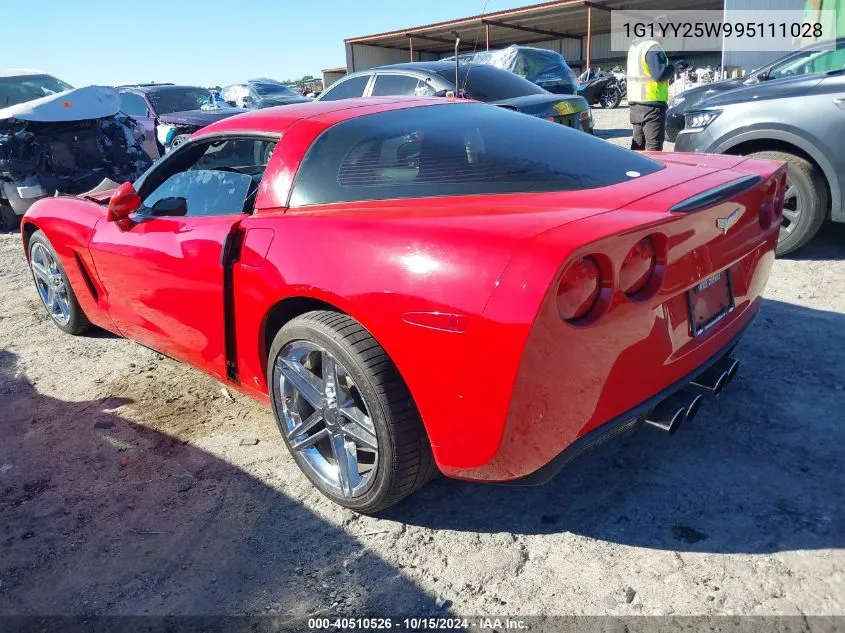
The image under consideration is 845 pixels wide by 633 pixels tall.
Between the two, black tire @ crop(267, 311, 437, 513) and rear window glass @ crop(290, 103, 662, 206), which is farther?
rear window glass @ crop(290, 103, 662, 206)

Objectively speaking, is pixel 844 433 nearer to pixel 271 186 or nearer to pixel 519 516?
pixel 519 516

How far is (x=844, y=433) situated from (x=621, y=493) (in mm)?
1004

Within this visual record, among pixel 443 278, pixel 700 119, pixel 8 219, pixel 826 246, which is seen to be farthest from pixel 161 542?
pixel 8 219

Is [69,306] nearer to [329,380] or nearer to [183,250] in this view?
[183,250]

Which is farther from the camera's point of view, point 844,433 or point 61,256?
point 61,256

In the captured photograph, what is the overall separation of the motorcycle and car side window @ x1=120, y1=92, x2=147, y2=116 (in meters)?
→ 12.3

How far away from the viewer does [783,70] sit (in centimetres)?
750

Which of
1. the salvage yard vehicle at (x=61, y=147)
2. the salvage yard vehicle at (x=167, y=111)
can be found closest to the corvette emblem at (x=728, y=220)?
the salvage yard vehicle at (x=61, y=147)

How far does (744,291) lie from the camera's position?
250 cm

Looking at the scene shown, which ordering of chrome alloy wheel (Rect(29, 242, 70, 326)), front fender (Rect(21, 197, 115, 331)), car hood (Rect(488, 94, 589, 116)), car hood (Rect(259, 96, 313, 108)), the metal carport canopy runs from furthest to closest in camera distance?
1. the metal carport canopy
2. car hood (Rect(259, 96, 313, 108))
3. car hood (Rect(488, 94, 589, 116))
4. chrome alloy wheel (Rect(29, 242, 70, 326))
5. front fender (Rect(21, 197, 115, 331))

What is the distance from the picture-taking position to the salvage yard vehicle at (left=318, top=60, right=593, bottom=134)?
6922 mm

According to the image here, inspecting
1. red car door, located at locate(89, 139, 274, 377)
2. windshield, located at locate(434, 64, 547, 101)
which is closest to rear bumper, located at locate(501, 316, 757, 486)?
red car door, located at locate(89, 139, 274, 377)

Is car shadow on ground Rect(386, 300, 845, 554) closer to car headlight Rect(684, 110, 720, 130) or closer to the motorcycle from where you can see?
car headlight Rect(684, 110, 720, 130)

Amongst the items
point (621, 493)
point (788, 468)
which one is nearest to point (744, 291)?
point (788, 468)
